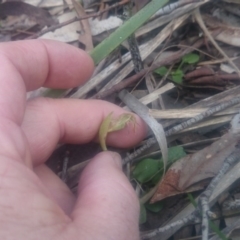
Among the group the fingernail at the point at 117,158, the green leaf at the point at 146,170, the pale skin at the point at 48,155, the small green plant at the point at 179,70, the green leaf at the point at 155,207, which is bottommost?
the green leaf at the point at 155,207

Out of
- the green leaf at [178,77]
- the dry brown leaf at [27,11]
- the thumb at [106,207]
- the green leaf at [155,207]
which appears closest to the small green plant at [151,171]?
the green leaf at [155,207]

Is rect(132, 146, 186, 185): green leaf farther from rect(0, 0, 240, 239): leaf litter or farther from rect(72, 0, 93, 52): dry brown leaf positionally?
rect(72, 0, 93, 52): dry brown leaf

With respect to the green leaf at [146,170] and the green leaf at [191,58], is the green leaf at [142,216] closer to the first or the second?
the green leaf at [146,170]

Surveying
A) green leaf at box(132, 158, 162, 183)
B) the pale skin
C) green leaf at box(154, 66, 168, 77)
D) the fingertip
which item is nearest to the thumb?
the pale skin

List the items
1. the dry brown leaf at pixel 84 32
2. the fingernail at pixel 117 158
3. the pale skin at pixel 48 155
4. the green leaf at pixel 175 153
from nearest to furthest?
the pale skin at pixel 48 155, the fingernail at pixel 117 158, the green leaf at pixel 175 153, the dry brown leaf at pixel 84 32

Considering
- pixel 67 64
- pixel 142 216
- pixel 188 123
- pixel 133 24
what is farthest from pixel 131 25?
pixel 142 216

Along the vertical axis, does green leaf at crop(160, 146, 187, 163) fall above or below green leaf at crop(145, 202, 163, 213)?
above
